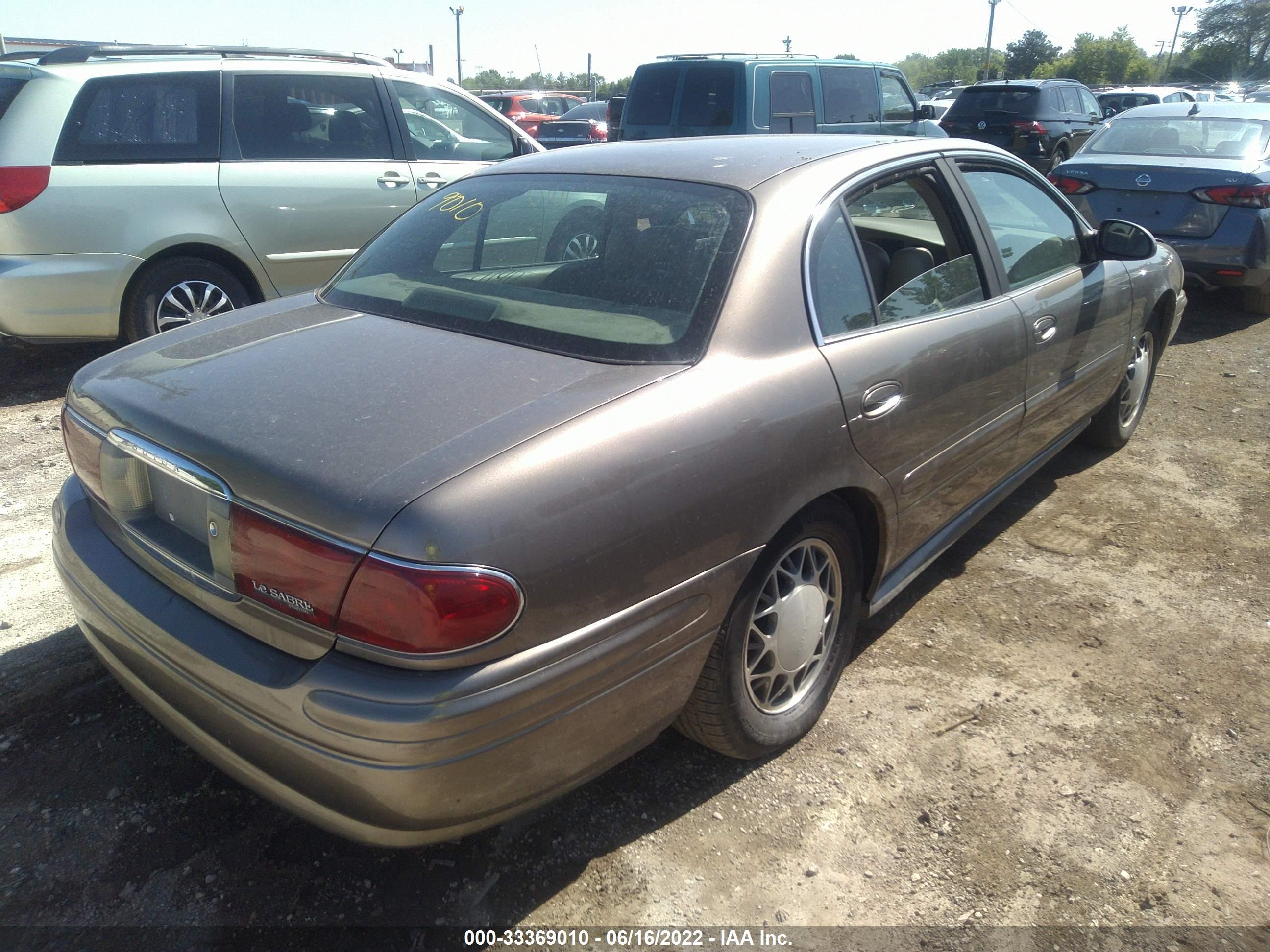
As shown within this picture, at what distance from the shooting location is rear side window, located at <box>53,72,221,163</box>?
520 cm

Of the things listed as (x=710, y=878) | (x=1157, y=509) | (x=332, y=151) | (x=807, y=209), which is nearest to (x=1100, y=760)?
(x=710, y=878)

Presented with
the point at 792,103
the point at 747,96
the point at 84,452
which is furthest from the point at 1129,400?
the point at 792,103

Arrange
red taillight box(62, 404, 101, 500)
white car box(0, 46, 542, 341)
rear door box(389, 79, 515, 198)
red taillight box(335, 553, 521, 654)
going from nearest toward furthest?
1. red taillight box(335, 553, 521, 654)
2. red taillight box(62, 404, 101, 500)
3. white car box(0, 46, 542, 341)
4. rear door box(389, 79, 515, 198)

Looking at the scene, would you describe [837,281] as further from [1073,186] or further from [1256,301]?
[1256,301]

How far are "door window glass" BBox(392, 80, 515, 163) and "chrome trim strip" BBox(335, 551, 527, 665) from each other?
5371mm

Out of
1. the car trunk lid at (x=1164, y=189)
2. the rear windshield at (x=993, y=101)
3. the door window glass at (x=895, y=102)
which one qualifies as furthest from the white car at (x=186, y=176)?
the rear windshield at (x=993, y=101)

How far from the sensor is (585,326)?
7.74 feet

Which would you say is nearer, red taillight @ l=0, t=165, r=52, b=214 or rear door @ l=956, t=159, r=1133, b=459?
rear door @ l=956, t=159, r=1133, b=459

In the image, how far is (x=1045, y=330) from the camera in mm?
3434

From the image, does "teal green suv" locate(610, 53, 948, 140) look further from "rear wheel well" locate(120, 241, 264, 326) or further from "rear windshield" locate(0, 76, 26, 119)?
"rear windshield" locate(0, 76, 26, 119)

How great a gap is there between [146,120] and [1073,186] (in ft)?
21.6

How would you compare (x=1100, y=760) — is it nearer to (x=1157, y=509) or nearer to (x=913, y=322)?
(x=913, y=322)

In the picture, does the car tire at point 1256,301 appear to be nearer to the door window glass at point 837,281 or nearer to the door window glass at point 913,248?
the door window glass at point 913,248

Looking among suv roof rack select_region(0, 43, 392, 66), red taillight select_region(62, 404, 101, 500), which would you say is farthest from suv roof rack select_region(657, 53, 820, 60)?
red taillight select_region(62, 404, 101, 500)
